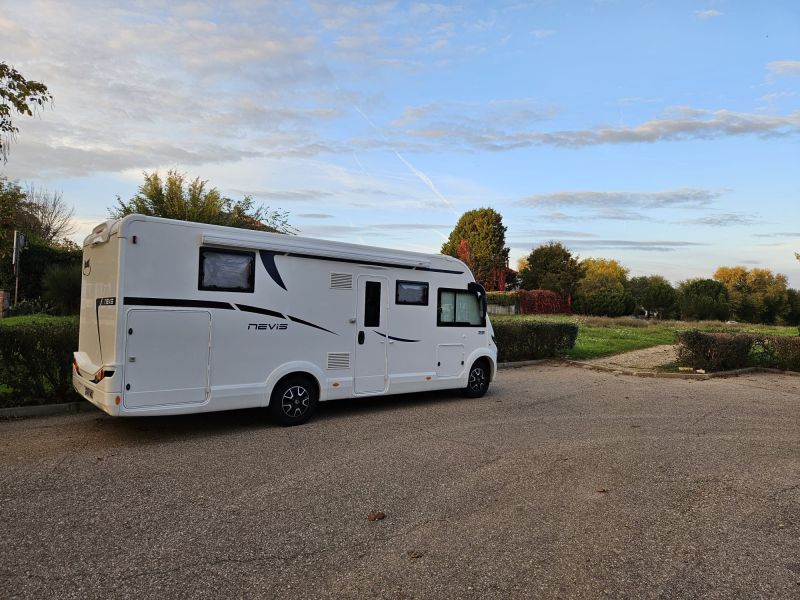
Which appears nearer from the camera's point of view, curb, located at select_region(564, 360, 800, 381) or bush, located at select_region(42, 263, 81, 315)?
curb, located at select_region(564, 360, 800, 381)

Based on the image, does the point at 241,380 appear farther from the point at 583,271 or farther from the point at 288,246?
the point at 583,271

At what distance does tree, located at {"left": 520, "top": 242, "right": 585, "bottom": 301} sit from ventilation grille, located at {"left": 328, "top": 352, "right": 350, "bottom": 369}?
1905 inches

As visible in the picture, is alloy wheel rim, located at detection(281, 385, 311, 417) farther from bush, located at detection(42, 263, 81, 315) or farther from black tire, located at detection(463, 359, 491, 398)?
bush, located at detection(42, 263, 81, 315)

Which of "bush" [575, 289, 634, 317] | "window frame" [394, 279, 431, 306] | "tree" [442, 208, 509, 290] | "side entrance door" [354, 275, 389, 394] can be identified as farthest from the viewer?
"tree" [442, 208, 509, 290]

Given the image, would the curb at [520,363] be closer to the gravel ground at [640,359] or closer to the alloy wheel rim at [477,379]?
the gravel ground at [640,359]

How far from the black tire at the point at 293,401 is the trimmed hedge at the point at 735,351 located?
11.7 m

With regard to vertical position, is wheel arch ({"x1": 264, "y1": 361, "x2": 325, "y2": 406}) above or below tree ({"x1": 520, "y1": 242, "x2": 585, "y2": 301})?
below

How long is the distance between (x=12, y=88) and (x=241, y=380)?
201 inches

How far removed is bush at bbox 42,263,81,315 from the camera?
20.0 meters

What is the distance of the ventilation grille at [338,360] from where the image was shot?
316 inches

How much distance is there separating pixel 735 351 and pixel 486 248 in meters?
48.9

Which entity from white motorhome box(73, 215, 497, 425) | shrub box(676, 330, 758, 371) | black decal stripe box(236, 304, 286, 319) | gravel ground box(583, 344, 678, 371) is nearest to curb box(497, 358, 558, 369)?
gravel ground box(583, 344, 678, 371)

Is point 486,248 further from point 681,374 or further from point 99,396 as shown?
point 99,396

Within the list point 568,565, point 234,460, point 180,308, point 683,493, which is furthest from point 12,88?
point 683,493
